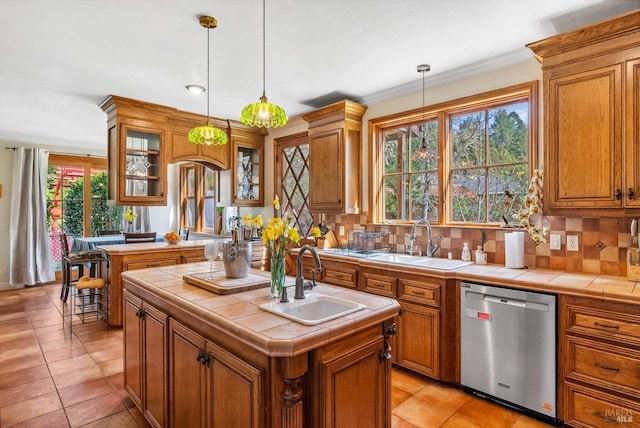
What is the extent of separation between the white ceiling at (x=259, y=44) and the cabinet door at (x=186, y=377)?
76.2 inches

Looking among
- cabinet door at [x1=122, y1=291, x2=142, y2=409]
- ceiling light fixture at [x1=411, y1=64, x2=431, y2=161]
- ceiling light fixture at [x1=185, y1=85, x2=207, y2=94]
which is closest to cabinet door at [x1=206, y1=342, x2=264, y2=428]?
cabinet door at [x1=122, y1=291, x2=142, y2=409]

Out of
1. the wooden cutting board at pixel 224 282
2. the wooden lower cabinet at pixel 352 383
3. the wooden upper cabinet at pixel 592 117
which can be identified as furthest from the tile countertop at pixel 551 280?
the wooden cutting board at pixel 224 282

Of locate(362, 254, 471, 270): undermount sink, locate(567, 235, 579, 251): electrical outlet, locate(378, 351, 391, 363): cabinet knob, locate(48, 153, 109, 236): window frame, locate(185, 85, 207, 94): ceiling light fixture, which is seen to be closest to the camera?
locate(378, 351, 391, 363): cabinet knob

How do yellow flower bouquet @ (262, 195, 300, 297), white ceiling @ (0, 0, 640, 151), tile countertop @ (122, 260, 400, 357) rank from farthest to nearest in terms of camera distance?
white ceiling @ (0, 0, 640, 151), yellow flower bouquet @ (262, 195, 300, 297), tile countertop @ (122, 260, 400, 357)

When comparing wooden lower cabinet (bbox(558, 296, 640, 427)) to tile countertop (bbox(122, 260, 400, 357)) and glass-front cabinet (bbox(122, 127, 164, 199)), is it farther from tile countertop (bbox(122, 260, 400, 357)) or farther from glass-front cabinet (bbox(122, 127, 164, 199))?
glass-front cabinet (bbox(122, 127, 164, 199))

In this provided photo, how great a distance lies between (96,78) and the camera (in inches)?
133

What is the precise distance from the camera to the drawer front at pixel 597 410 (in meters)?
1.98

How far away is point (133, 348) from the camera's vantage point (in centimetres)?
231

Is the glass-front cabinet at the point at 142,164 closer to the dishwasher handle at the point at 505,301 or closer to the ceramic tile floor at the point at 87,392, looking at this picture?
the ceramic tile floor at the point at 87,392

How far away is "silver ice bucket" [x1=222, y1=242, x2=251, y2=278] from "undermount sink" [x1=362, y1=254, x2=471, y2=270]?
1465mm

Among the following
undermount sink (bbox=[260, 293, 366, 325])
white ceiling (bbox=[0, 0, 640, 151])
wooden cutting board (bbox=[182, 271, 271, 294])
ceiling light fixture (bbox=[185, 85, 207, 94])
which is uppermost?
ceiling light fixture (bbox=[185, 85, 207, 94])

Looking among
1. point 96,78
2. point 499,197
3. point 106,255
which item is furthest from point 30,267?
point 499,197

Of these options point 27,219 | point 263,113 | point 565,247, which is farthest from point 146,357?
point 27,219

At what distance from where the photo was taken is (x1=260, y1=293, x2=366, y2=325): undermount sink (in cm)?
167
